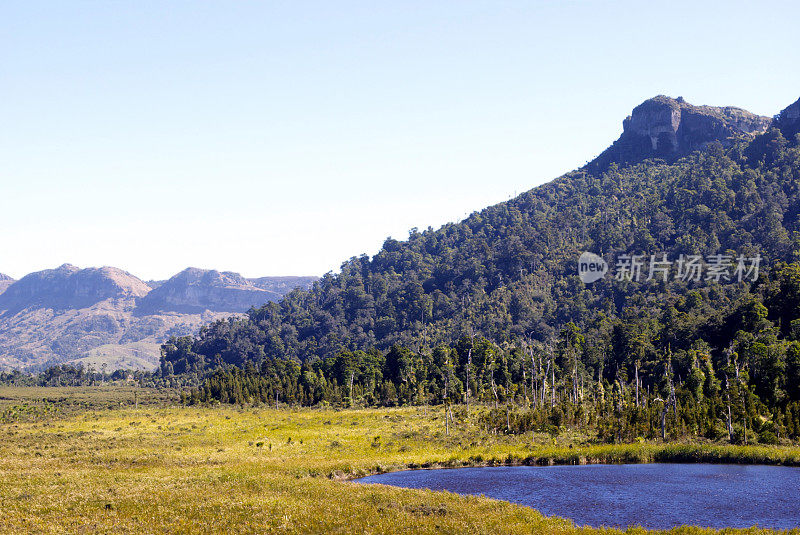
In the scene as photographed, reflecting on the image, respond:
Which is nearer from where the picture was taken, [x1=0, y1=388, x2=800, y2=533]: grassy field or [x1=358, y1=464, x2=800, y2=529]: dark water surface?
[x1=0, y1=388, x2=800, y2=533]: grassy field

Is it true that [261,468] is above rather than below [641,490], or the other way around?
above

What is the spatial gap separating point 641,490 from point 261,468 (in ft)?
121

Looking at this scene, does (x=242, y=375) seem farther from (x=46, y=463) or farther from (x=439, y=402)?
(x=46, y=463)

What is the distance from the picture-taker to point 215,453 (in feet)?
262

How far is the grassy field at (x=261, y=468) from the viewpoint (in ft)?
148

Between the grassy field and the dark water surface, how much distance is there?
413 cm

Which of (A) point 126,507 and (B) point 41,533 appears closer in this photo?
(B) point 41,533

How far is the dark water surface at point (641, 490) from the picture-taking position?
4772cm

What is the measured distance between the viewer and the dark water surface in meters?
47.7

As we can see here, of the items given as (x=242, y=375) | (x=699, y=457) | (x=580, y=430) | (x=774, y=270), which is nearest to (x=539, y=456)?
(x=699, y=457)

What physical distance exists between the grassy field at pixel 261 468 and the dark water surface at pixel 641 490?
4132 mm

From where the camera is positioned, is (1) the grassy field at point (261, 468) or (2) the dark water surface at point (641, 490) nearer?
(1) the grassy field at point (261, 468)

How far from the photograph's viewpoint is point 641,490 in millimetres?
57219

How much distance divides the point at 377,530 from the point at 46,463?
45211mm
